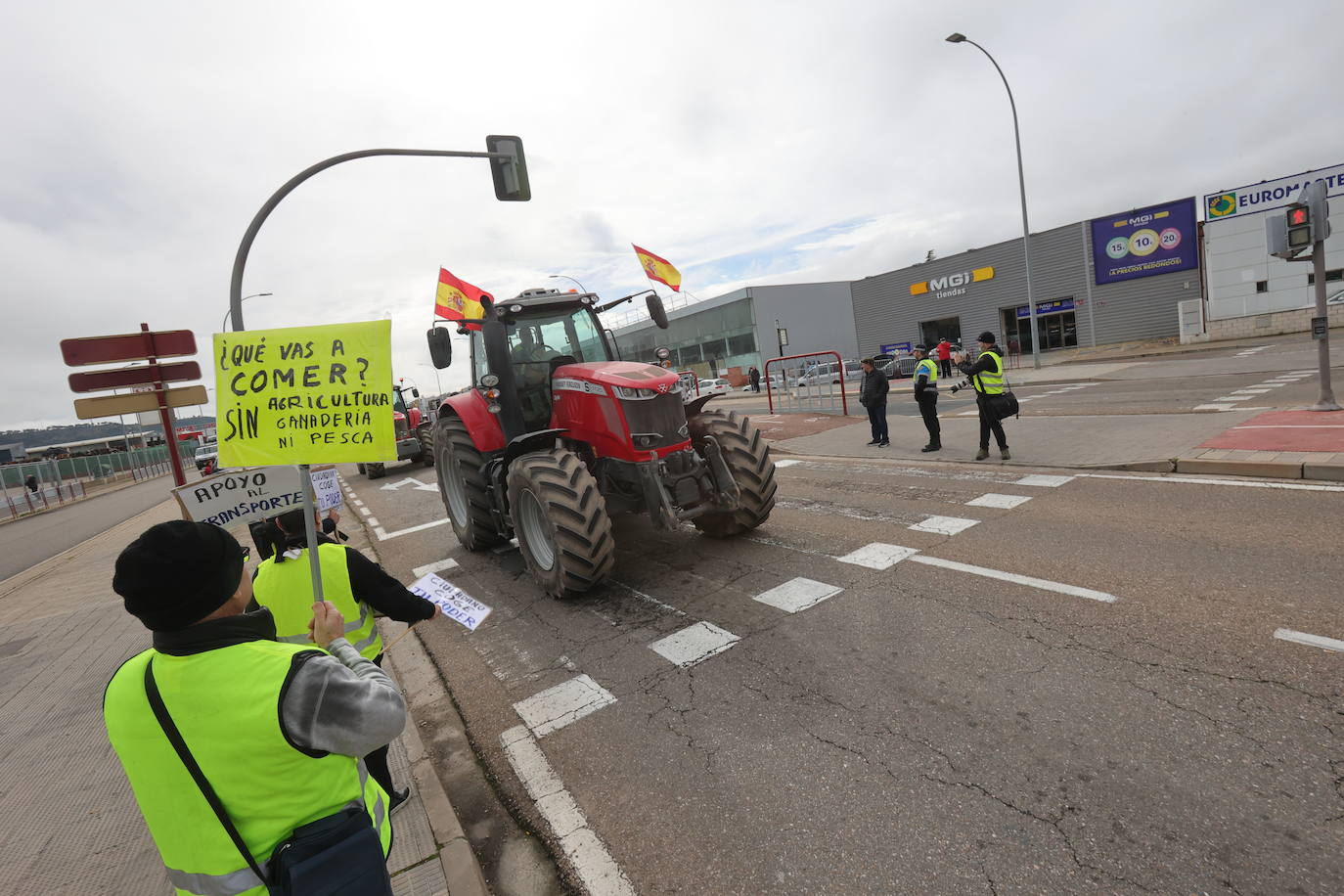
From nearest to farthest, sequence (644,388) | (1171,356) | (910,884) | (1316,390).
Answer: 1. (910,884)
2. (644,388)
3. (1316,390)
4. (1171,356)

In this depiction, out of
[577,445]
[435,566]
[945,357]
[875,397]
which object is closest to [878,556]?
[577,445]

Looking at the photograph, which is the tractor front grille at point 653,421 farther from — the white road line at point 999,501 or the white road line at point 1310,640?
the white road line at point 1310,640

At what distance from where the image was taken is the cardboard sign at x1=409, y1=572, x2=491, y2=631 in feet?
9.46

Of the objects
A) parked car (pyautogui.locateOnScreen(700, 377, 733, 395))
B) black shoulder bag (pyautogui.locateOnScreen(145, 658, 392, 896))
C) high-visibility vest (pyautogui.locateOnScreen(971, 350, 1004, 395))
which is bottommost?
black shoulder bag (pyautogui.locateOnScreen(145, 658, 392, 896))

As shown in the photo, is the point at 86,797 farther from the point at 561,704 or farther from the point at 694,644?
the point at 694,644

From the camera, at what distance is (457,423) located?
294 inches

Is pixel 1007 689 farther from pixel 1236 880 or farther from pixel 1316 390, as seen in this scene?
pixel 1316 390

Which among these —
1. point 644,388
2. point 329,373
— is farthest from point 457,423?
point 329,373

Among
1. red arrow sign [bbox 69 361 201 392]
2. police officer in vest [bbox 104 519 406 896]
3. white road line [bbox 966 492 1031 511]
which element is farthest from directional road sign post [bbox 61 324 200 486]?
white road line [bbox 966 492 1031 511]

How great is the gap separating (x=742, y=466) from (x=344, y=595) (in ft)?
13.2

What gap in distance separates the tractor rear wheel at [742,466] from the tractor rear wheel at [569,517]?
1413 millimetres

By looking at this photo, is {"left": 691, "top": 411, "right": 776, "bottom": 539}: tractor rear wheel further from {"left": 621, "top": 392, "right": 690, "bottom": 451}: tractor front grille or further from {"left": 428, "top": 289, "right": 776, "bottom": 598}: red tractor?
{"left": 621, "top": 392, "right": 690, "bottom": 451}: tractor front grille

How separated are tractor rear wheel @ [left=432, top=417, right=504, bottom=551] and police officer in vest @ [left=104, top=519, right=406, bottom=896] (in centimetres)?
526

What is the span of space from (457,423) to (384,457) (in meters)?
4.97
